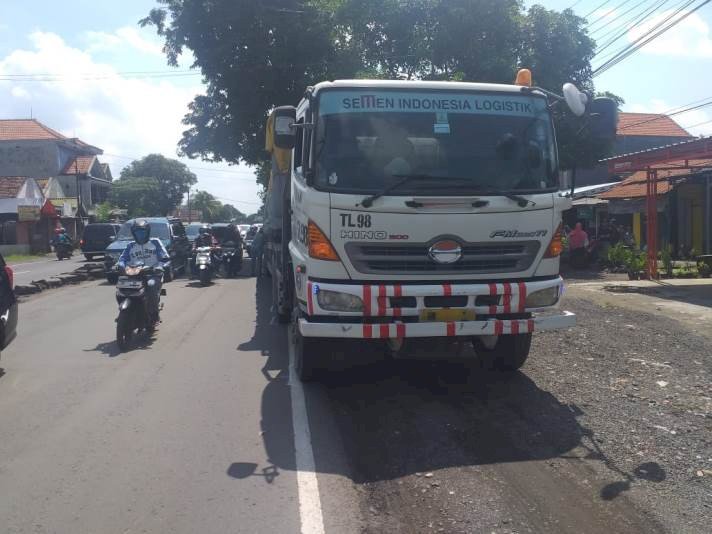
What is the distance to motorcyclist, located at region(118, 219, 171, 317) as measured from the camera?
9.90 m

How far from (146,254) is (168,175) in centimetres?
7513

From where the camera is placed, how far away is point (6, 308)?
7.78 metres

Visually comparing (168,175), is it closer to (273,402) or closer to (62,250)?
(62,250)

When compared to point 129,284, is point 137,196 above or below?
above

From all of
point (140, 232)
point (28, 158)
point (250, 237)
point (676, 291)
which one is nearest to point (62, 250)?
point (250, 237)

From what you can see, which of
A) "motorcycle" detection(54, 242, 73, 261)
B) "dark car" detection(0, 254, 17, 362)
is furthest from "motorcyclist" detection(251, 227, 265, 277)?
"motorcycle" detection(54, 242, 73, 261)

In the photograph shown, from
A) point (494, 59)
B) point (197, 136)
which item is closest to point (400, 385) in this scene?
point (494, 59)

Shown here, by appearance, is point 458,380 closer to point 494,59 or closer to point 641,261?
point 641,261

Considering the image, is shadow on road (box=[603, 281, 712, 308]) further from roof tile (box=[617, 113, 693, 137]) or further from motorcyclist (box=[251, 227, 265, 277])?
roof tile (box=[617, 113, 693, 137])

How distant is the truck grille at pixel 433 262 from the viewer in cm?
601

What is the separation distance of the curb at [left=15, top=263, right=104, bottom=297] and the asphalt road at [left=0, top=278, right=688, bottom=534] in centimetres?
824

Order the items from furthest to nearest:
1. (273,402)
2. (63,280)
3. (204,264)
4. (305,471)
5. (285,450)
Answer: (63,280) → (204,264) → (273,402) → (285,450) → (305,471)

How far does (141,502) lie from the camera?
433 centimetres

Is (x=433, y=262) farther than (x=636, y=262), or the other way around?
(x=636, y=262)
